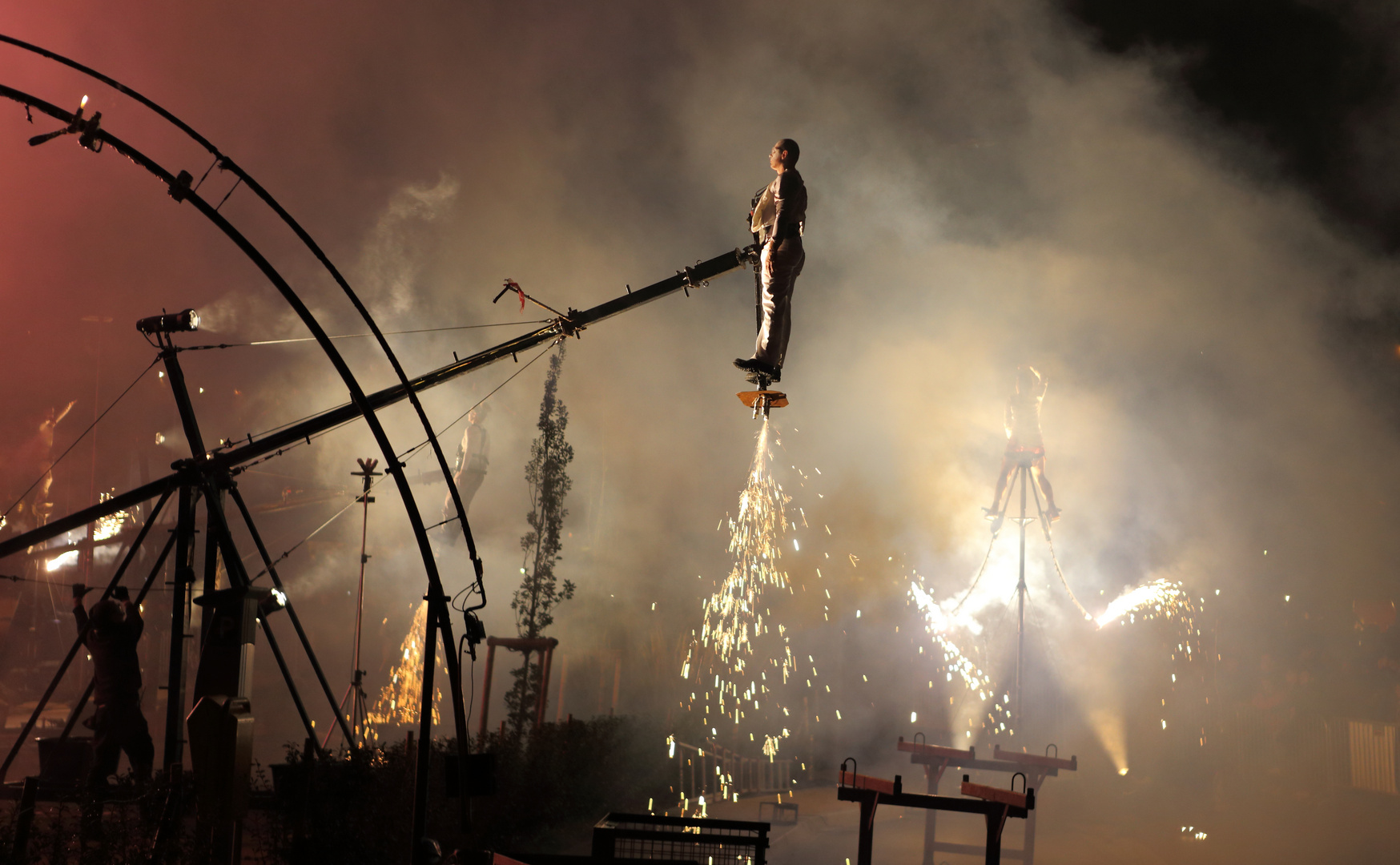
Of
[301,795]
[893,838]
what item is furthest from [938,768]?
[301,795]

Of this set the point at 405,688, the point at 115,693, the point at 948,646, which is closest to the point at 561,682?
the point at 405,688

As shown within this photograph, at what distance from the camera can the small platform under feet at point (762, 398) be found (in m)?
6.58

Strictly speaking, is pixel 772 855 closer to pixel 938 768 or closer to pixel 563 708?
pixel 938 768

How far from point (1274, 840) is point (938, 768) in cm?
726

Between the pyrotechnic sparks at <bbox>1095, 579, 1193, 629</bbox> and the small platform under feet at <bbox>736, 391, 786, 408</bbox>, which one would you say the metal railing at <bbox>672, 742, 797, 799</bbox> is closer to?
the pyrotechnic sparks at <bbox>1095, 579, 1193, 629</bbox>

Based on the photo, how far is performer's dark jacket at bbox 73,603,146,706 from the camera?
10320 mm

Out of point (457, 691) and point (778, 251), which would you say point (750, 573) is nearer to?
point (457, 691)

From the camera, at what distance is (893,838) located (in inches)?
591

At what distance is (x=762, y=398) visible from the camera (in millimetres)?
6684

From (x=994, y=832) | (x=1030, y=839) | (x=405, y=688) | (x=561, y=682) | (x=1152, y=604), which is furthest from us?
(x=1152, y=604)

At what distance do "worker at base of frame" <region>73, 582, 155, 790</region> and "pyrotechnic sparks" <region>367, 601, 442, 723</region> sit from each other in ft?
37.1

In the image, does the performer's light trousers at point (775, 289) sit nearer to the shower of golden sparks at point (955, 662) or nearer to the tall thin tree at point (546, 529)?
the tall thin tree at point (546, 529)

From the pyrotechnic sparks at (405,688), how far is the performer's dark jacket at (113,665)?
1139 cm

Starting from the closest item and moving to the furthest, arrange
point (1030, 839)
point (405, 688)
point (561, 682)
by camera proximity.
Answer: point (1030, 839)
point (561, 682)
point (405, 688)
